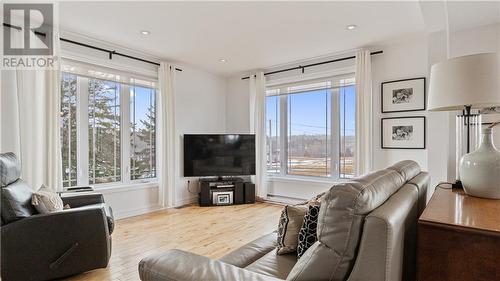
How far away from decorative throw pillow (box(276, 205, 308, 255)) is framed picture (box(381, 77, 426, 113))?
2.99 m

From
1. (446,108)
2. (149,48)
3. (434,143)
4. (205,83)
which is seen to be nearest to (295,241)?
(446,108)

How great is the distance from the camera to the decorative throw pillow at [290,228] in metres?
1.58

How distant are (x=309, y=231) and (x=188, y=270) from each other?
0.68 m

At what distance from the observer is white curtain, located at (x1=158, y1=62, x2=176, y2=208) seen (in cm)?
455

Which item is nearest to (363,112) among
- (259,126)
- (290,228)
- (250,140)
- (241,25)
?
(259,126)

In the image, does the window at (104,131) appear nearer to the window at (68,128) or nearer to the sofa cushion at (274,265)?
the window at (68,128)

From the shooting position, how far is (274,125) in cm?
532

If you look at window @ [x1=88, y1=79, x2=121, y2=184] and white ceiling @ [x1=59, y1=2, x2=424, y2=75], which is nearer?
white ceiling @ [x1=59, y1=2, x2=424, y2=75]

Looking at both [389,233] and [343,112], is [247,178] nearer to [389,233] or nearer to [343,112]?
[343,112]

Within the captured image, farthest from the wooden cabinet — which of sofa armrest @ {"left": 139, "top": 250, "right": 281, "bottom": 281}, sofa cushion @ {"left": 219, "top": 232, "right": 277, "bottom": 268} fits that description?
sofa cushion @ {"left": 219, "top": 232, "right": 277, "bottom": 268}

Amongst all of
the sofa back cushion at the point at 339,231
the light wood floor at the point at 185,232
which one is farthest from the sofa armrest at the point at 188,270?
the light wood floor at the point at 185,232

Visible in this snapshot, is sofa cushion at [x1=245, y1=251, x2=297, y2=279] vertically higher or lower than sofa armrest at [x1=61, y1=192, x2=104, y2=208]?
lower

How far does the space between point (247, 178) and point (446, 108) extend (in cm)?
422

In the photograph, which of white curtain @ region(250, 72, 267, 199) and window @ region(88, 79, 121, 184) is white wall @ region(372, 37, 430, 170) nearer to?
white curtain @ region(250, 72, 267, 199)
